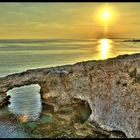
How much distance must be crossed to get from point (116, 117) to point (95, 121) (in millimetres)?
2535

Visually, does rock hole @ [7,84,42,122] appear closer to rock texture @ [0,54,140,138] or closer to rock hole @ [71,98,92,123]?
rock texture @ [0,54,140,138]

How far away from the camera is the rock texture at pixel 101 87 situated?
124ft

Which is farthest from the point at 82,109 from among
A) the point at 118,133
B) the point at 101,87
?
the point at 118,133

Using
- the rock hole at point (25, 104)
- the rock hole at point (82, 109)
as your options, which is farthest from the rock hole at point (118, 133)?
the rock hole at point (25, 104)

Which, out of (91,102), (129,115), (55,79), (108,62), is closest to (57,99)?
(55,79)

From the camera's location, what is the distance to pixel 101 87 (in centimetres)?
4153

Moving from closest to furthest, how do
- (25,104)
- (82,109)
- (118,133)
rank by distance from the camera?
1. (118,133)
2. (82,109)
3. (25,104)

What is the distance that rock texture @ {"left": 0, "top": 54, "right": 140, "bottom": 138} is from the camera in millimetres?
37781

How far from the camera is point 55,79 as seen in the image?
46031mm

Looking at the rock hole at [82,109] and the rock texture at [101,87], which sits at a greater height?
the rock texture at [101,87]

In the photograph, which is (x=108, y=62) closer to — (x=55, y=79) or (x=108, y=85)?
(x=108, y=85)

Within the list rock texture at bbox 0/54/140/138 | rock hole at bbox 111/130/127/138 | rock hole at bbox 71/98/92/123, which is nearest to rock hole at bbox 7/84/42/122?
rock texture at bbox 0/54/140/138

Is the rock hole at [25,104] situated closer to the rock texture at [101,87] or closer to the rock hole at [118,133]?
the rock texture at [101,87]

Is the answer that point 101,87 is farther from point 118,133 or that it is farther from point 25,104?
point 25,104
